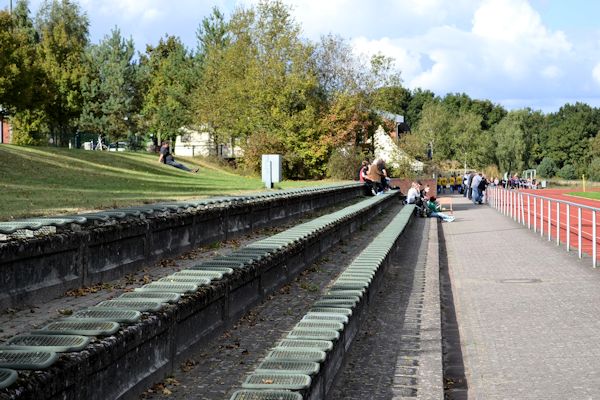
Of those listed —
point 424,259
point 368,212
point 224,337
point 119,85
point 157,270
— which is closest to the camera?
point 224,337

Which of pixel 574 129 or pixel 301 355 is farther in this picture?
pixel 574 129

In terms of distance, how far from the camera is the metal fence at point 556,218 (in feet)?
65.5

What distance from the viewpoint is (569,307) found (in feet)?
41.8

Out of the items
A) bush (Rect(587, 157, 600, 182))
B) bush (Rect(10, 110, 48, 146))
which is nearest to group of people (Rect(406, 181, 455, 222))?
bush (Rect(10, 110, 48, 146))

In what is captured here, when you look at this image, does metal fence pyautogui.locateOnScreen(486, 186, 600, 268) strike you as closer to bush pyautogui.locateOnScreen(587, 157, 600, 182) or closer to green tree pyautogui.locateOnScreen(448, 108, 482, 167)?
green tree pyautogui.locateOnScreen(448, 108, 482, 167)

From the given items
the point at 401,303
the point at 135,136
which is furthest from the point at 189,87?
the point at 401,303

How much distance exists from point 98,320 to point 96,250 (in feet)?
14.8

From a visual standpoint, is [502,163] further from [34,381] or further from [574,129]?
[34,381]

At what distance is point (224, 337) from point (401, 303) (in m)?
4.07

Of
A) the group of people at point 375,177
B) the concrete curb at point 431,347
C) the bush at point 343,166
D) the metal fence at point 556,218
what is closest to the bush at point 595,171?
the bush at point 343,166

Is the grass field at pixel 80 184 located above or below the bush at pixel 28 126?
below

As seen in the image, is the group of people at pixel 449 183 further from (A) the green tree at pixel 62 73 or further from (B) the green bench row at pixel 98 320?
(B) the green bench row at pixel 98 320

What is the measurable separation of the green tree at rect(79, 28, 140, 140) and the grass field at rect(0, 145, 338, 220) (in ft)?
93.0

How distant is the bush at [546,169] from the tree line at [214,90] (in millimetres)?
31794
